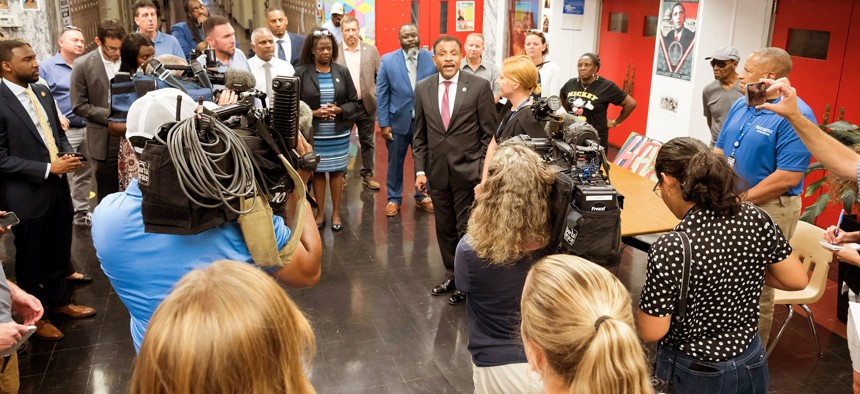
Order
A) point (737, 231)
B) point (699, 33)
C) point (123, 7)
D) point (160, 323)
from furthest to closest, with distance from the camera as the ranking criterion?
point (123, 7) < point (699, 33) < point (737, 231) < point (160, 323)

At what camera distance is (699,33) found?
661 centimetres

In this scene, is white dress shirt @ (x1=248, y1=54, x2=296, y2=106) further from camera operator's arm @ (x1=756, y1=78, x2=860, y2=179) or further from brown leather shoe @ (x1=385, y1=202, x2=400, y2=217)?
camera operator's arm @ (x1=756, y1=78, x2=860, y2=179)

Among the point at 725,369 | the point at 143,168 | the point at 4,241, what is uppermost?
the point at 143,168

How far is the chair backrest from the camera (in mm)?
3850

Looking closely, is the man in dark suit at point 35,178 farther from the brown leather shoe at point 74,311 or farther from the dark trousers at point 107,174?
the dark trousers at point 107,174

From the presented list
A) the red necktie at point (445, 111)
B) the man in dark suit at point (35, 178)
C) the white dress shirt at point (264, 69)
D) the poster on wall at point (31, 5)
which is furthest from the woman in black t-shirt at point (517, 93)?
the poster on wall at point (31, 5)

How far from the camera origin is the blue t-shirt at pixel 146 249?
6.32 feet

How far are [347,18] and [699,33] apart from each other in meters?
3.47

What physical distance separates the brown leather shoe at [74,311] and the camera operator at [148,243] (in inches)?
108

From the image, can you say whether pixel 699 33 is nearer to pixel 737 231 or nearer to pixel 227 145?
pixel 737 231

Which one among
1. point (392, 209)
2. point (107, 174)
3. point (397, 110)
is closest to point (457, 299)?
point (392, 209)

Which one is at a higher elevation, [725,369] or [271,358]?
[271,358]

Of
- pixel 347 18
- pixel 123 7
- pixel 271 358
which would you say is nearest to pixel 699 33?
pixel 347 18

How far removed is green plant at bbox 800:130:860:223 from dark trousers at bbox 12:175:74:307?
173 inches
